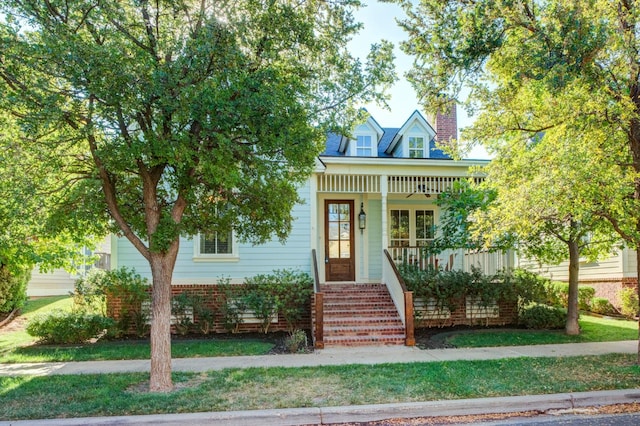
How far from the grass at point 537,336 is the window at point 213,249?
570 centimetres

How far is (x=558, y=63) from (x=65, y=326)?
10.3 meters

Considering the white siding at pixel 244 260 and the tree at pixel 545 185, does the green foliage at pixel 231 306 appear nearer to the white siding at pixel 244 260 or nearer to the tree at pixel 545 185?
the white siding at pixel 244 260

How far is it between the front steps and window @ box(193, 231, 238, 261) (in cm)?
260

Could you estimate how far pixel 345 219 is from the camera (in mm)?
13375

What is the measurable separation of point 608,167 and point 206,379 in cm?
674

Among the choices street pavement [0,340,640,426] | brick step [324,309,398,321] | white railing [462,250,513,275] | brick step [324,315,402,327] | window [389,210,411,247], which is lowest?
street pavement [0,340,640,426]

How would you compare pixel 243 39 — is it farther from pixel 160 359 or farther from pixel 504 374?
pixel 504 374

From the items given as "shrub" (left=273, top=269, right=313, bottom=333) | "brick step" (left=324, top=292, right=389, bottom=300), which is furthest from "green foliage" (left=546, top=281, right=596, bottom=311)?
"shrub" (left=273, top=269, right=313, bottom=333)

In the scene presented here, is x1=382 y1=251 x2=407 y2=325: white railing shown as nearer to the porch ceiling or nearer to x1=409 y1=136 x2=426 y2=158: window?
the porch ceiling

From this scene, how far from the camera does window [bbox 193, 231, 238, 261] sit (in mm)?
11445

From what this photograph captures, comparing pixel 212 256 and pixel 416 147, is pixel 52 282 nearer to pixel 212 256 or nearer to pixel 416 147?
pixel 212 256

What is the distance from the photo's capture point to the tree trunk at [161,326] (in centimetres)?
598

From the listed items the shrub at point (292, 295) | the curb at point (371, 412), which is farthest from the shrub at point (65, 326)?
the curb at point (371, 412)

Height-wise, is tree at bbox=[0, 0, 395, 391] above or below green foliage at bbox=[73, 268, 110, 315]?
above
